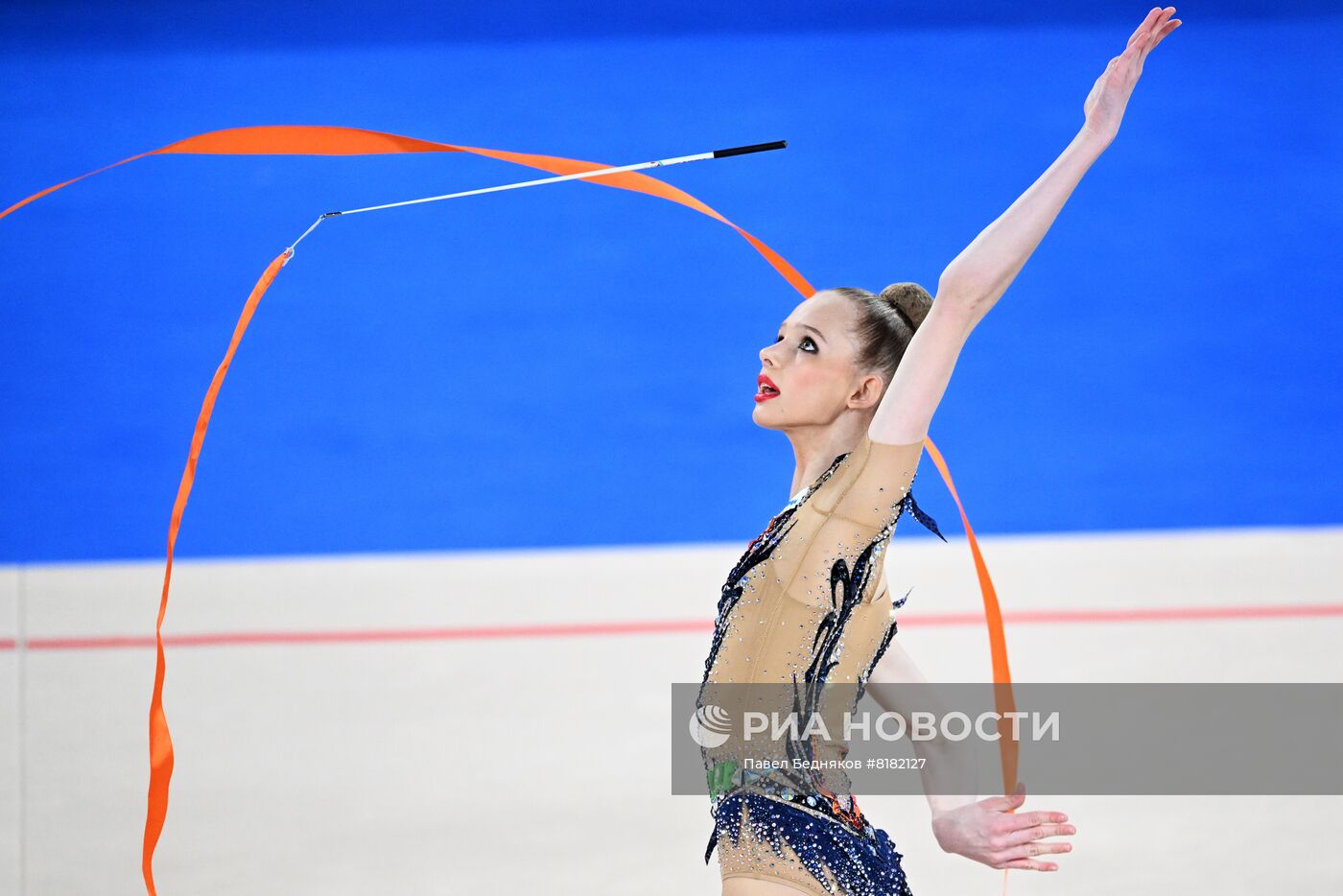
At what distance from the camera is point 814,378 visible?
151cm

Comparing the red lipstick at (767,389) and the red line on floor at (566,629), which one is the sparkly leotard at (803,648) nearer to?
the red lipstick at (767,389)

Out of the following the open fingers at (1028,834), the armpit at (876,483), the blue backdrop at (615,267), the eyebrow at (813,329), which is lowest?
the open fingers at (1028,834)

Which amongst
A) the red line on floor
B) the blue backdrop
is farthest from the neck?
the blue backdrop

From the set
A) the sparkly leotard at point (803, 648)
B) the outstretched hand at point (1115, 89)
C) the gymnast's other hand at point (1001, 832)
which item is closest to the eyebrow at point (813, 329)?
the sparkly leotard at point (803, 648)

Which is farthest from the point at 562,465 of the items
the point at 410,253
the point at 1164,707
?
the point at 1164,707

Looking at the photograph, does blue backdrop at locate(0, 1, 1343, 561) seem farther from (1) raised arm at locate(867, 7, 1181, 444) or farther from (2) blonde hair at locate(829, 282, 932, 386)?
(1) raised arm at locate(867, 7, 1181, 444)

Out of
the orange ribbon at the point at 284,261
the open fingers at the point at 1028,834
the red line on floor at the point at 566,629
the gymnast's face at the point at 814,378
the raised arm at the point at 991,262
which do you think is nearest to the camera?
the raised arm at the point at 991,262

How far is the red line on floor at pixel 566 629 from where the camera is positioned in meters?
3.94

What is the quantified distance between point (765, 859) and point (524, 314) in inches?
159

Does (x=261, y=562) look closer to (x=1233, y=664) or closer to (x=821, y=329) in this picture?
(x=1233, y=664)

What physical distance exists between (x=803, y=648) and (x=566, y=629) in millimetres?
2571

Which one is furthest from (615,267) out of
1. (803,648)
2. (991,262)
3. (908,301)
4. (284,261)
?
(991,262)

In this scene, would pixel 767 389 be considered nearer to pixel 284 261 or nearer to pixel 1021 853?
pixel 1021 853

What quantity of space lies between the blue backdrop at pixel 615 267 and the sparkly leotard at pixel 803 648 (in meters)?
3.18
